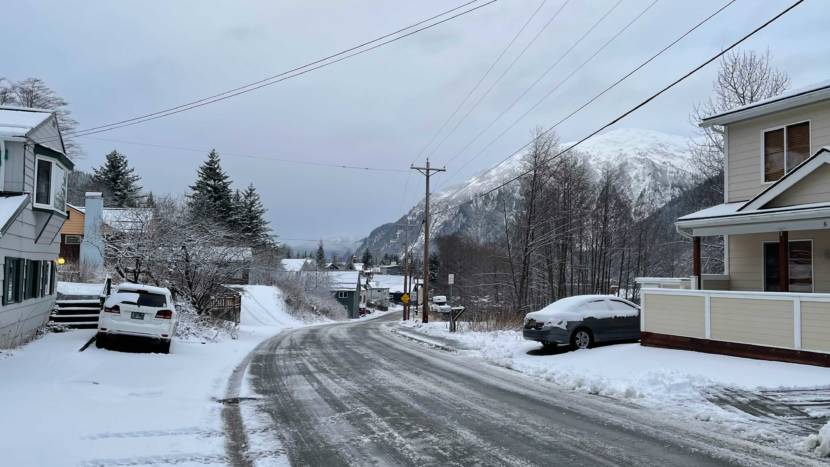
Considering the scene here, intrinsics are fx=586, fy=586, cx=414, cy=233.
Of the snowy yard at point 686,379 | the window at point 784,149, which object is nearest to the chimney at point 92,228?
the snowy yard at point 686,379

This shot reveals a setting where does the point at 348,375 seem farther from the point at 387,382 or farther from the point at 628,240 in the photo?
the point at 628,240

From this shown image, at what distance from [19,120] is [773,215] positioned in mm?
19794

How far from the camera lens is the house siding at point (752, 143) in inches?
621

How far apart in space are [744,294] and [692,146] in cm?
2631

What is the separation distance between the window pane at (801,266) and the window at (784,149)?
7.00ft

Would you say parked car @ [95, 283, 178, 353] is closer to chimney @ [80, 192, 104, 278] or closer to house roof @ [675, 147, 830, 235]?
house roof @ [675, 147, 830, 235]

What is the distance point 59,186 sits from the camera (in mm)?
17797

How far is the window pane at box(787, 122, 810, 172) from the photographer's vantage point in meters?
16.0

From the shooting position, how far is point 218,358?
1588cm

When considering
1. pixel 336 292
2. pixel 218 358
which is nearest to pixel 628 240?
pixel 218 358

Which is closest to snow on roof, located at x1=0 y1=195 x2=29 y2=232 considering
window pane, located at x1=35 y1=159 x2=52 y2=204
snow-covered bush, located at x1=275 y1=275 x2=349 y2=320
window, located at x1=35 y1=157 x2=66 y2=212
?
window, located at x1=35 y1=157 x2=66 y2=212

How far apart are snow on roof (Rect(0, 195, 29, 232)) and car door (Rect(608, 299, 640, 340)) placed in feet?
49.7

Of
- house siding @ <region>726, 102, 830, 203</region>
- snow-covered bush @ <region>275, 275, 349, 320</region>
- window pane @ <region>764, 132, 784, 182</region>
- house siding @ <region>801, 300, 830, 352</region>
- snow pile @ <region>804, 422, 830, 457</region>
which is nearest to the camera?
snow pile @ <region>804, 422, 830, 457</region>

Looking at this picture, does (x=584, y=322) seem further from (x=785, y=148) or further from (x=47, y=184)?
(x=47, y=184)
